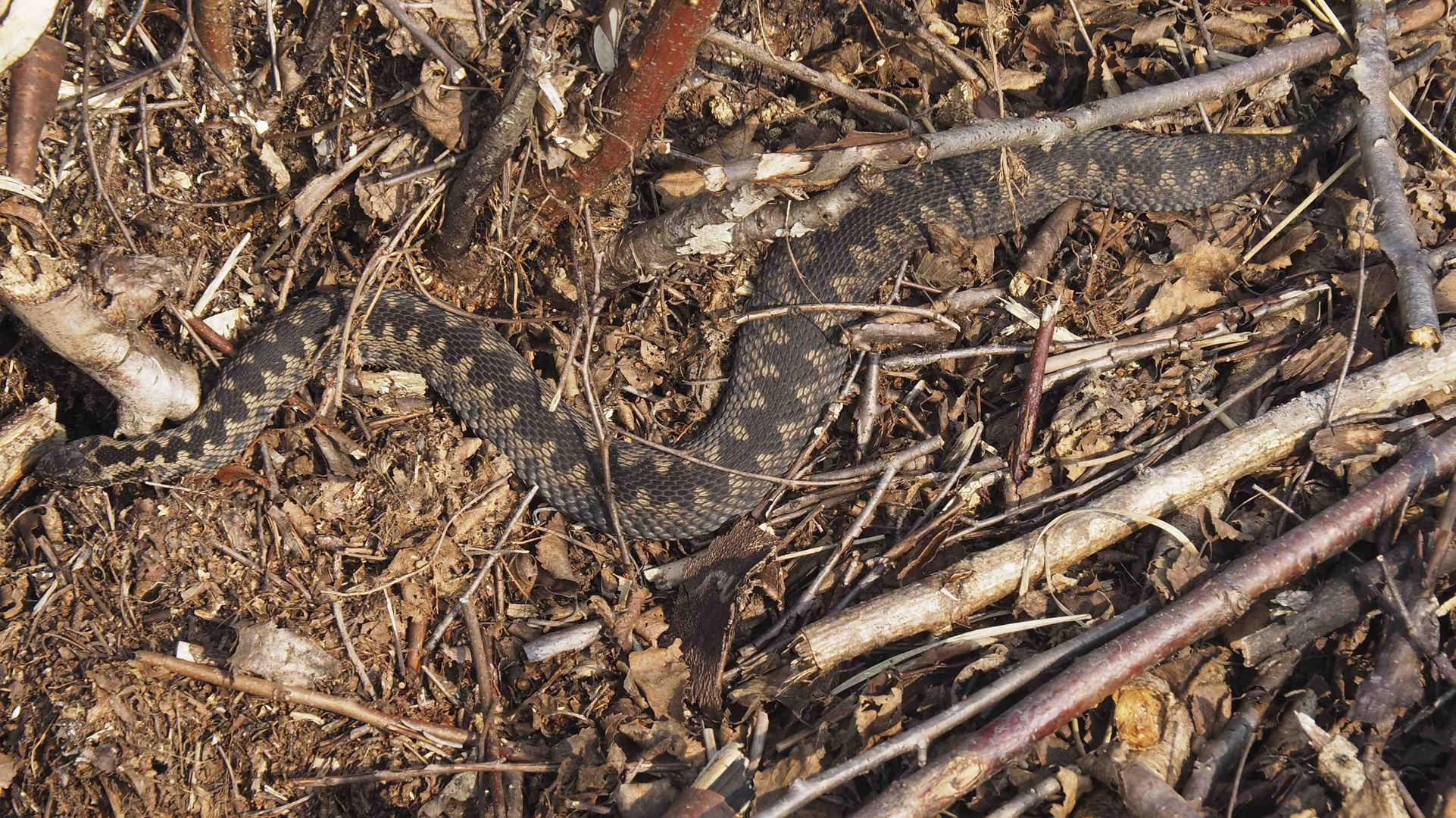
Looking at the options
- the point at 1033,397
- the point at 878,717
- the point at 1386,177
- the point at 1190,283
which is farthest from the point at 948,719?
the point at 1386,177

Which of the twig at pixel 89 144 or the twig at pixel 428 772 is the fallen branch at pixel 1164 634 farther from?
the twig at pixel 89 144

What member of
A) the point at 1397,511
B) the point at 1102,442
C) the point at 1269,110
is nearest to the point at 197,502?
the point at 1102,442

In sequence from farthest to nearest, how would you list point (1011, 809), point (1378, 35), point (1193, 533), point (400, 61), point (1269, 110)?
point (1269, 110) → point (1378, 35) → point (400, 61) → point (1193, 533) → point (1011, 809)

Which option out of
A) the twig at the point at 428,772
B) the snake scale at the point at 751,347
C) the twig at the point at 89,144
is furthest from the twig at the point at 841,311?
the twig at the point at 89,144

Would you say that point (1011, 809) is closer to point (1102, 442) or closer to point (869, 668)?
point (869, 668)

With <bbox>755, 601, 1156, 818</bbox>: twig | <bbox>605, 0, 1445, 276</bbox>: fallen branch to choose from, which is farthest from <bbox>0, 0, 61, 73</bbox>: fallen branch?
<bbox>755, 601, 1156, 818</bbox>: twig

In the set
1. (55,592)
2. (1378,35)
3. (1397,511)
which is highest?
(1378,35)
